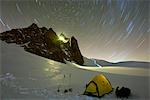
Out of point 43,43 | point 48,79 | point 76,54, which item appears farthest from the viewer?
point 43,43

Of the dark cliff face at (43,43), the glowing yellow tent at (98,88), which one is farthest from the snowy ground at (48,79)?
the dark cliff face at (43,43)

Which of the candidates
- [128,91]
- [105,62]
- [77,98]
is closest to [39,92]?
[77,98]

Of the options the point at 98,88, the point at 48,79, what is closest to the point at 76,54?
the point at 48,79

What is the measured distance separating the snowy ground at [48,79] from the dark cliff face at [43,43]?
0.55 meters

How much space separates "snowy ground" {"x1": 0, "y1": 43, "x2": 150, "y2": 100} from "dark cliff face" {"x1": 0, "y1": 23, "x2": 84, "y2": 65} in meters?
0.55

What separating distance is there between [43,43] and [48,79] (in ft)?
9.38

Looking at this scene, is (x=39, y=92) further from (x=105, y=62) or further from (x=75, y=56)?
(x=75, y=56)

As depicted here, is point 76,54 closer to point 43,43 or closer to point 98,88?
point 43,43

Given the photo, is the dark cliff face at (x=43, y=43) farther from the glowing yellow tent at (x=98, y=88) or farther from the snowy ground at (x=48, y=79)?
the glowing yellow tent at (x=98, y=88)

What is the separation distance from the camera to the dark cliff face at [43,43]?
674cm

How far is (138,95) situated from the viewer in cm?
385

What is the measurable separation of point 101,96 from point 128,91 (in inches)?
16.6

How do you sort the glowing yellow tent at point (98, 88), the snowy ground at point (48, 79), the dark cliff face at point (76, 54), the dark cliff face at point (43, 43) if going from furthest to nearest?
the dark cliff face at point (43, 43) → the dark cliff face at point (76, 54) → the glowing yellow tent at point (98, 88) → the snowy ground at point (48, 79)

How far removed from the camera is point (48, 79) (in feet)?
15.0
